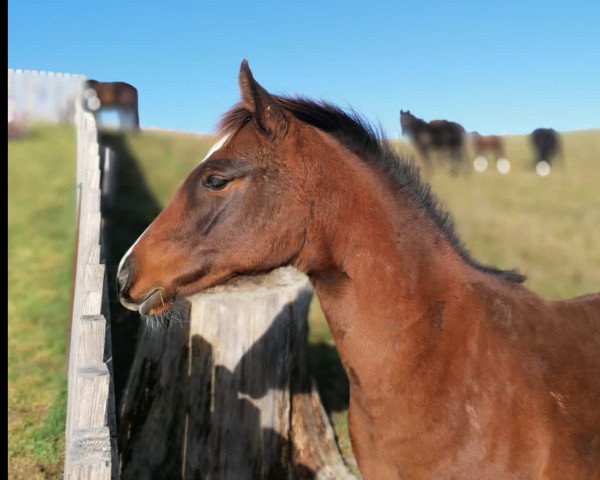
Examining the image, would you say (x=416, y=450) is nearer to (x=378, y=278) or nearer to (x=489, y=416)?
(x=489, y=416)

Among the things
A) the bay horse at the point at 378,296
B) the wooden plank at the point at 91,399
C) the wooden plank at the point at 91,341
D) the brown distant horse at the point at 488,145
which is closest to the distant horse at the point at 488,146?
the brown distant horse at the point at 488,145

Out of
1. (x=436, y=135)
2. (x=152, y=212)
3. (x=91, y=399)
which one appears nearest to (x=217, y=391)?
(x=91, y=399)

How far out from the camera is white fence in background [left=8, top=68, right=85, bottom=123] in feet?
58.8

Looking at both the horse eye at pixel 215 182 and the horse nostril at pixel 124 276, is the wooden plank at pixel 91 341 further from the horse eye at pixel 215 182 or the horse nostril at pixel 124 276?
the horse eye at pixel 215 182

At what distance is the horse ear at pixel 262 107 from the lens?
98.3 inches

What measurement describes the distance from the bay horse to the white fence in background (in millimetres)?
16969

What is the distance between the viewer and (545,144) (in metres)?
16.3

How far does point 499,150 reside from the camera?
1836 centimetres

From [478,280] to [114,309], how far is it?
16.7 ft

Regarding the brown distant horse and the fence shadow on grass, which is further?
the brown distant horse

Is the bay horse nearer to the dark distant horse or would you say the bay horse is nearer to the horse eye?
the horse eye

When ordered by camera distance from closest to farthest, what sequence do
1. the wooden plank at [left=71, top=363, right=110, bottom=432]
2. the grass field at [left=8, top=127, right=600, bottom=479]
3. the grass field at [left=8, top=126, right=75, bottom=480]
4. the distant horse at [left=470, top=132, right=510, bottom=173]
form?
the wooden plank at [left=71, top=363, right=110, bottom=432] < the grass field at [left=8, top=126, right=75, bottom=480] < the grass field at [left=8, top=127, right=600, bottom=479] < the distant horse at [left=470, top=132, right=510, bottom=173]

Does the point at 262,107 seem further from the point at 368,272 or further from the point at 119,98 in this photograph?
the point at 119,98

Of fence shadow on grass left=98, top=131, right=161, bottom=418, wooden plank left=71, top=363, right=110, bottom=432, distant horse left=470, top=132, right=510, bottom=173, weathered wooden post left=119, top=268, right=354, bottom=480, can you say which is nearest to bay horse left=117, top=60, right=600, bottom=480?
wooden plank left=71, top=363, right=110, bottom=432
